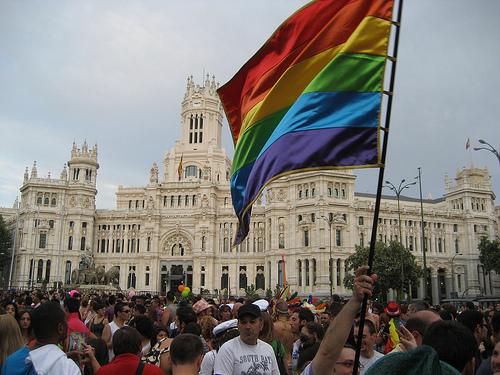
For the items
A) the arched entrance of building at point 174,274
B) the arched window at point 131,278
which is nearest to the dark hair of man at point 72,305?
the arched entrance of building at point 174,274

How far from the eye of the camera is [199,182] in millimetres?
72562

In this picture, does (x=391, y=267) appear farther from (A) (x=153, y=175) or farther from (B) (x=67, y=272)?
(B) (x=67, y=272)

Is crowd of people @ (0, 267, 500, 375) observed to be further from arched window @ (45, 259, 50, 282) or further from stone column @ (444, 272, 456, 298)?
stone column @ (444, 272, 456, 298)

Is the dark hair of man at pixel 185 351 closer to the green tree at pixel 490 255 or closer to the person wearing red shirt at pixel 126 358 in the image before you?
the person wearing red shirt at pixel 126 358

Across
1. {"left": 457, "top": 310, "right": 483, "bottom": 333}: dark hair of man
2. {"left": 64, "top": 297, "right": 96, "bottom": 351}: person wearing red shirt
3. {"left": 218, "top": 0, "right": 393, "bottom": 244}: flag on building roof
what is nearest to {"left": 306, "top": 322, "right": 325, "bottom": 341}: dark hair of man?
{"left": 457, "top": 310, "right": 483, "bottom": 333}: dark hair of man

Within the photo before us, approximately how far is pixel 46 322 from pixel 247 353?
222 cm

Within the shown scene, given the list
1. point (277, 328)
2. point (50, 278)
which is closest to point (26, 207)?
point (50, 278)

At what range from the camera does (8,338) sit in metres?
5.10

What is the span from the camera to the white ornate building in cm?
6444

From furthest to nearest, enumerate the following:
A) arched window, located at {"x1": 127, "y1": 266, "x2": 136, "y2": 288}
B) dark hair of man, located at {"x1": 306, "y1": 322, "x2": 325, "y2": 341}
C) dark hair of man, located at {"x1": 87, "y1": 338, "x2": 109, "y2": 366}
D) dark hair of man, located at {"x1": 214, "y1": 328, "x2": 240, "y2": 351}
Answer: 1. arched window, located at {"x1": 127, "y1": 266, "x2": 136, "y2": 288}
2. dark hair of man, located at {"x1": 306, "y1": 322, "x2": 325, "y2": 341}
3. dark hair of man, located at {"x1": 87, "y1": 338, "x2": 109, "y2": 366}
4. dark hair of man, located at {"x1": 214, "y1": 328, "x2": 240, "y2": 351}

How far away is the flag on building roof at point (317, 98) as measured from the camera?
202 inches

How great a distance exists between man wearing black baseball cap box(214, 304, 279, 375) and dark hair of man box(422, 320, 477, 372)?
2.53 m

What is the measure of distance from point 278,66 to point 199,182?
6652cm

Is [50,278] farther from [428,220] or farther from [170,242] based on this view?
[428,220]
